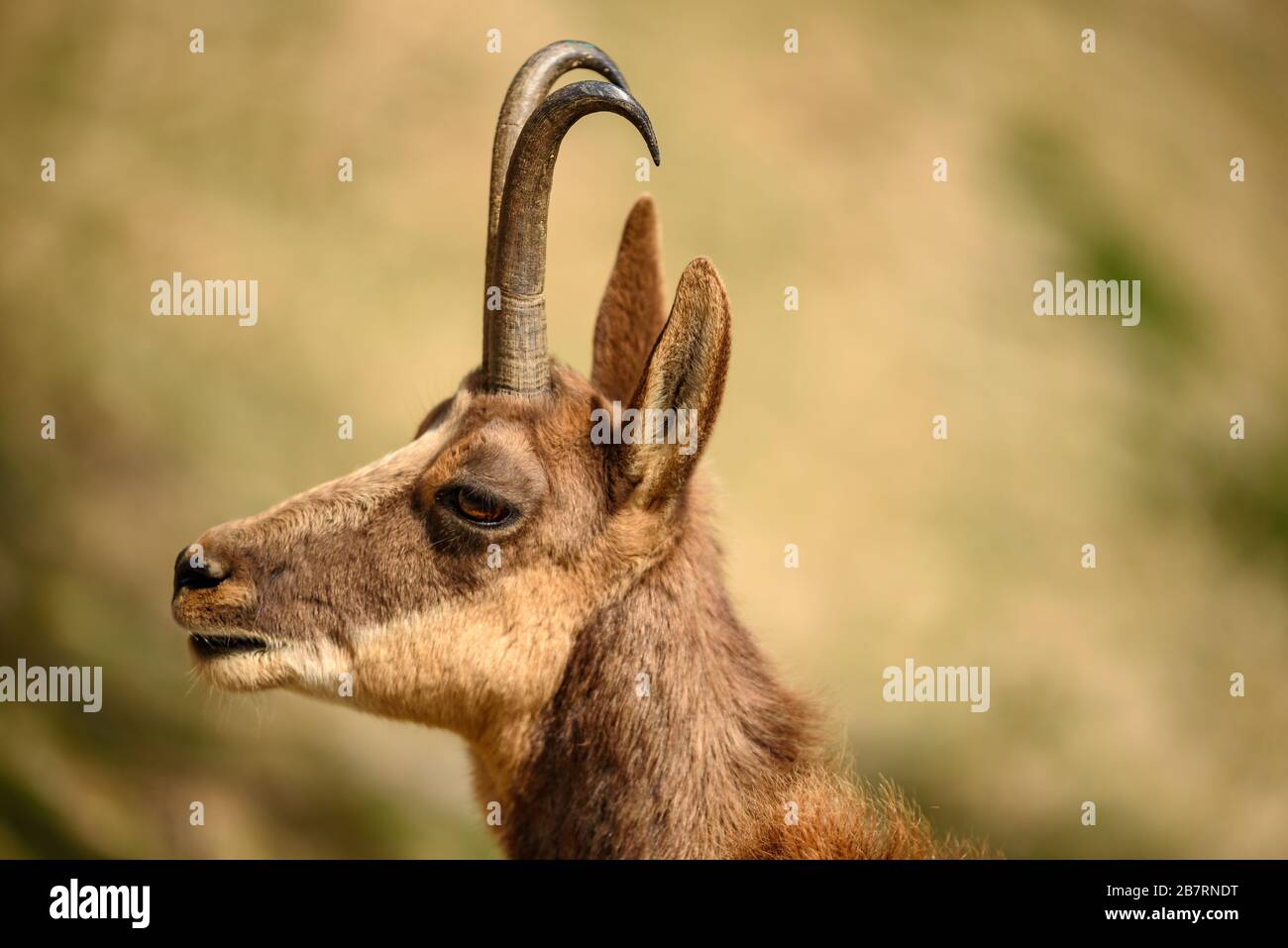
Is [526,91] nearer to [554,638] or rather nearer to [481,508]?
[481,508]

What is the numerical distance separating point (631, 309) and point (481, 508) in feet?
6.04

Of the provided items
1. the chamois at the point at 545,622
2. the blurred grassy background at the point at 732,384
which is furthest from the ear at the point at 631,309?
the blurred grassy background at the point at 732,384

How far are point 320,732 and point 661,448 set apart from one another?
Result: 7.00 meters

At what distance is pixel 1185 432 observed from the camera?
570 inches

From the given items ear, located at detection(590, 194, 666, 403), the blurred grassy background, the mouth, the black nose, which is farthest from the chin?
the blurred grassy background

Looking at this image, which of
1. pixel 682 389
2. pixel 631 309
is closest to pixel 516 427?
pixel 682 389

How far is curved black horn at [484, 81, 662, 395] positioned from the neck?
1.15 meters

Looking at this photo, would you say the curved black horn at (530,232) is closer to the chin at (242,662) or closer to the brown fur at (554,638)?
the brown fur at (554,638)

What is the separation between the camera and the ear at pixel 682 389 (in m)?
5.25

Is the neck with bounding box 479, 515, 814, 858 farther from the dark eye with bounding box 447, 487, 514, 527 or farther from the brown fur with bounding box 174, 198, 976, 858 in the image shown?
the dark eye with bounding box 447, 487, 514, 527

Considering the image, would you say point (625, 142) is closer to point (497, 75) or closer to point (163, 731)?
point (497, 75)

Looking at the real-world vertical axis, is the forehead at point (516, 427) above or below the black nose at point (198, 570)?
above

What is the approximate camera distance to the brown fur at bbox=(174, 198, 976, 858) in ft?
18.1

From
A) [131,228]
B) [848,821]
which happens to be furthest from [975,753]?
[131,228]
